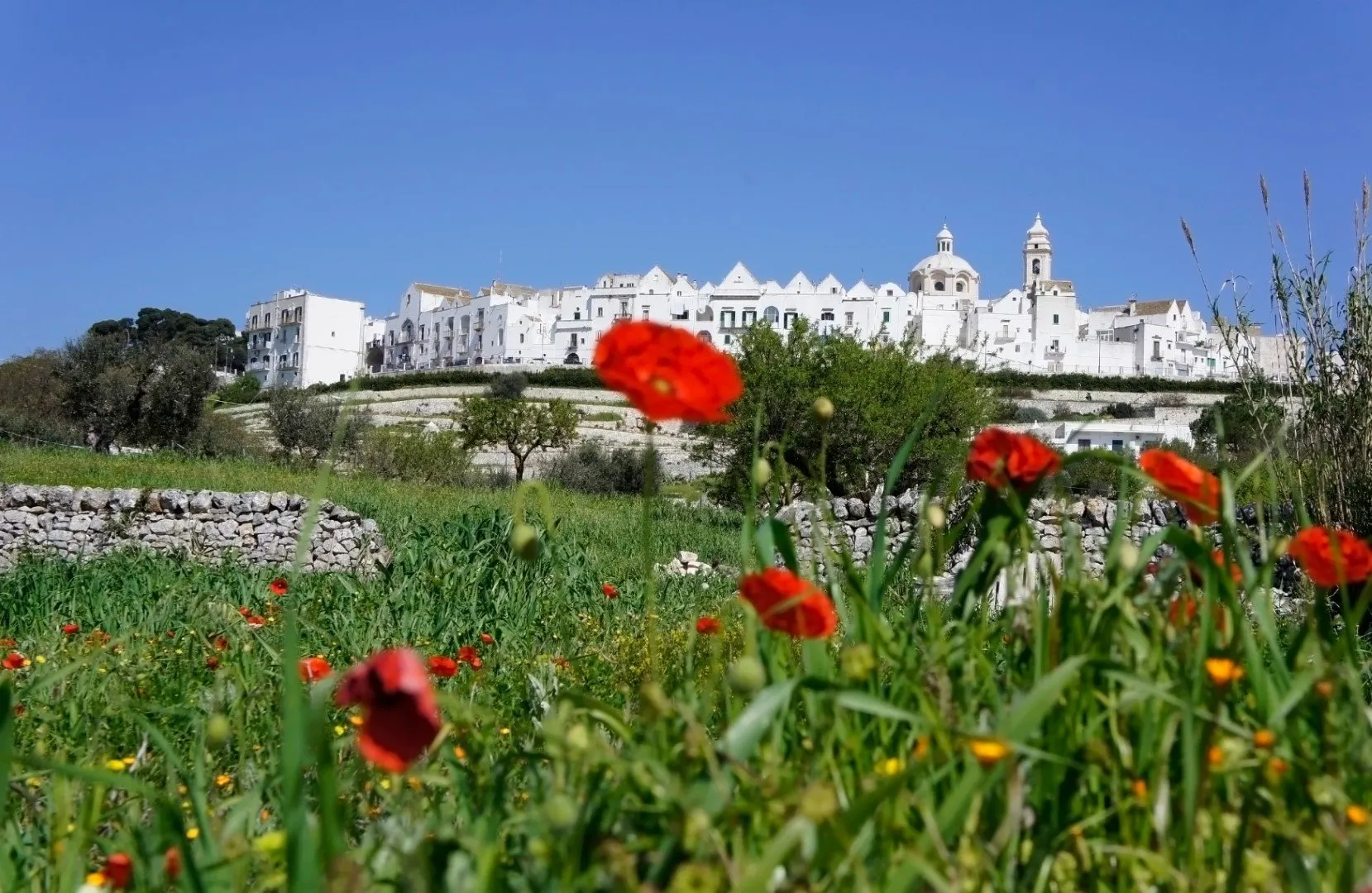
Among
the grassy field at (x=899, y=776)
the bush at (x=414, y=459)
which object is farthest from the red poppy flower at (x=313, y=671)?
the bush at (x=414, y=459)

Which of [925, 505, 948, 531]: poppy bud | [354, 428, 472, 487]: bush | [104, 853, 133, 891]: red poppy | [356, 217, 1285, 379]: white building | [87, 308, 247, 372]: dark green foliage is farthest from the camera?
[87, 308, 247, 372]: dark green foliage

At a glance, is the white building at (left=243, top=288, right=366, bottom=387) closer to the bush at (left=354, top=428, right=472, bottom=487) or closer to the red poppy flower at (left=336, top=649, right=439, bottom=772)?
the bush at (left=354, top=428, right=472, bottom=487)

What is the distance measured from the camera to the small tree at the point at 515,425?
1155 inches

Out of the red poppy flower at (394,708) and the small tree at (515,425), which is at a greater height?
the small tree at (515,425)

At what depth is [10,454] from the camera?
17.8 metres

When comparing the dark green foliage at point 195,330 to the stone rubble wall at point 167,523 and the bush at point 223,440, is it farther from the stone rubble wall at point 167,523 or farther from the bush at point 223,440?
the stone rubble wall at point 167,523

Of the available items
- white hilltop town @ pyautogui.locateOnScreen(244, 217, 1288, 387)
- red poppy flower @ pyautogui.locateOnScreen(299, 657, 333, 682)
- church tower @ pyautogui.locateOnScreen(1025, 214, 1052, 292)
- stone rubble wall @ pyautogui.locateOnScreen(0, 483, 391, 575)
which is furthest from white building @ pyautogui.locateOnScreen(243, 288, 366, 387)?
red poppy flower @ pyautogui.locateOnScreen(299, 657, 333, 682)

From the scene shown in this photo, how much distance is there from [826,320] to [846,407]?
62.4 meters

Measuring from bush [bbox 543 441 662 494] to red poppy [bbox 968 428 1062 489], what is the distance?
24.6 metres

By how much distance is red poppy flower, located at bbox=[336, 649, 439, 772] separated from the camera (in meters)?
0.97

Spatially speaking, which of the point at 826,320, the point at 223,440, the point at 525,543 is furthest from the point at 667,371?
the point at 826,320

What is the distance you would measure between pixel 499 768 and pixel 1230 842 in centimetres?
82

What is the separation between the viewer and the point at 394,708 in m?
1.00

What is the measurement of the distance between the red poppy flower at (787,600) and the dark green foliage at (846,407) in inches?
723
